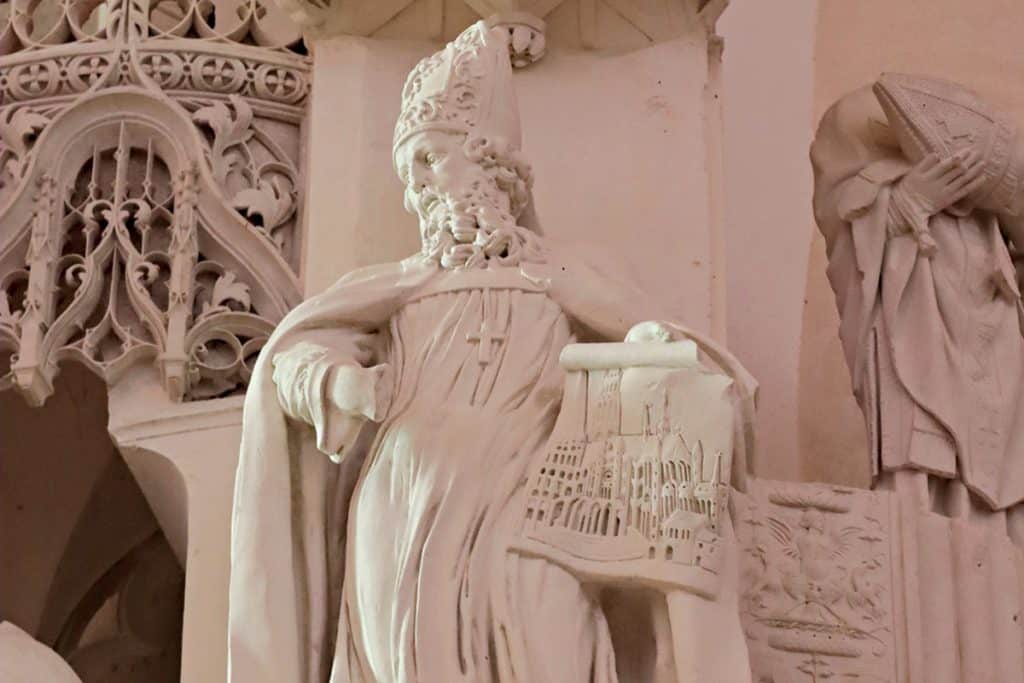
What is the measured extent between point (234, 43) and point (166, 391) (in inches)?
29.9

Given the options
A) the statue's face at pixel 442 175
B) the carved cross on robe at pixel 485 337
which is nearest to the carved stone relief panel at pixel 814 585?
the carved cross on robe at pixel 485 337

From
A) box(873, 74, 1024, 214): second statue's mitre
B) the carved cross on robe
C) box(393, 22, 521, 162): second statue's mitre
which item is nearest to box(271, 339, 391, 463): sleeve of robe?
the carved cross on robe

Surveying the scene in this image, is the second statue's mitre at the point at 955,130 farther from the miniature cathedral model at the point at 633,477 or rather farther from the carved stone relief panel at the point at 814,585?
the miniature cathedral model at the point at 633,477

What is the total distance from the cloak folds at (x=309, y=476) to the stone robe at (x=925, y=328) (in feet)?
2.05

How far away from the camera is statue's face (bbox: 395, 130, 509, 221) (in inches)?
176

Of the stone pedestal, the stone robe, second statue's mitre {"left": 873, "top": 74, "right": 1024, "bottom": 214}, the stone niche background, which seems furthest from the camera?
the stone niche background

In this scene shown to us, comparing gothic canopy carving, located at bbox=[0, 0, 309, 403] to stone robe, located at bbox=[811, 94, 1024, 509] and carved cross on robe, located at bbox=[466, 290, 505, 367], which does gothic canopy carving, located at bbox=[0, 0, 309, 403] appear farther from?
stone robe, located at bbox=[811, 94, 1024, 509]

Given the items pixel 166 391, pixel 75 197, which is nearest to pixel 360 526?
pixel 166 391

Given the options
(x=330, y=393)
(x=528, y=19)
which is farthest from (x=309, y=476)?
(x=528, y=19)

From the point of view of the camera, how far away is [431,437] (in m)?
4.23

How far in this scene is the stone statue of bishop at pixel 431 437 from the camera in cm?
408

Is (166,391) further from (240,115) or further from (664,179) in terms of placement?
(664,179)

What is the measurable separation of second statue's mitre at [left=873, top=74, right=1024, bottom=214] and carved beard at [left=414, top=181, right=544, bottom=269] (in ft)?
3.25

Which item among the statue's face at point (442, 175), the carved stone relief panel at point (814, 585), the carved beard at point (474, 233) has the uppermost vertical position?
the statue's face at point (442, 175)
